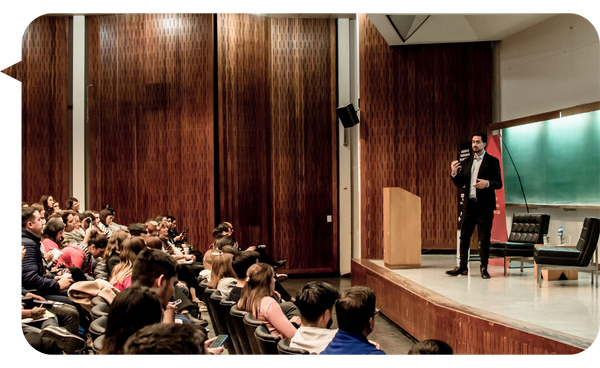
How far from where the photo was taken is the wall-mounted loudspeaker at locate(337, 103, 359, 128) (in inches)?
353

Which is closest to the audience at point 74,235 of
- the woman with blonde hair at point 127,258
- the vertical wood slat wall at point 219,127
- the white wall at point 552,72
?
the woman with blonde hair at point 127,258

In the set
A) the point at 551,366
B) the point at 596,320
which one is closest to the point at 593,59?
the point at 596,320

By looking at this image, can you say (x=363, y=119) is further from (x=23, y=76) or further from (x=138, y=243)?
(x=23, y=76)

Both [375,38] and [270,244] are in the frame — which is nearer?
[375,38]

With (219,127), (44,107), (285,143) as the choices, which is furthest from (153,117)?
(285,143)

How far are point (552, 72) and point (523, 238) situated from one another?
7.04 feet

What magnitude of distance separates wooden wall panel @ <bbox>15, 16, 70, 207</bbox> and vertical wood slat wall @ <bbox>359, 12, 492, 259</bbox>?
5.30m

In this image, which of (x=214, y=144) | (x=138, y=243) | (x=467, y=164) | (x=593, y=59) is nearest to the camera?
(x=138, y=243)

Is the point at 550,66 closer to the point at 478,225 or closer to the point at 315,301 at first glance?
the point at 478,225

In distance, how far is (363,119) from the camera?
8.23m

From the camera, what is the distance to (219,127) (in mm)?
9391

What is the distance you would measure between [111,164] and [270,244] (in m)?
3.07

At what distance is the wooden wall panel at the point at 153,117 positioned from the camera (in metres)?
9.42

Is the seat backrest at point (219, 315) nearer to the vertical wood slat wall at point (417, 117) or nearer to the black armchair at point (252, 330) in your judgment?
the black armchair at point (252, 330)
